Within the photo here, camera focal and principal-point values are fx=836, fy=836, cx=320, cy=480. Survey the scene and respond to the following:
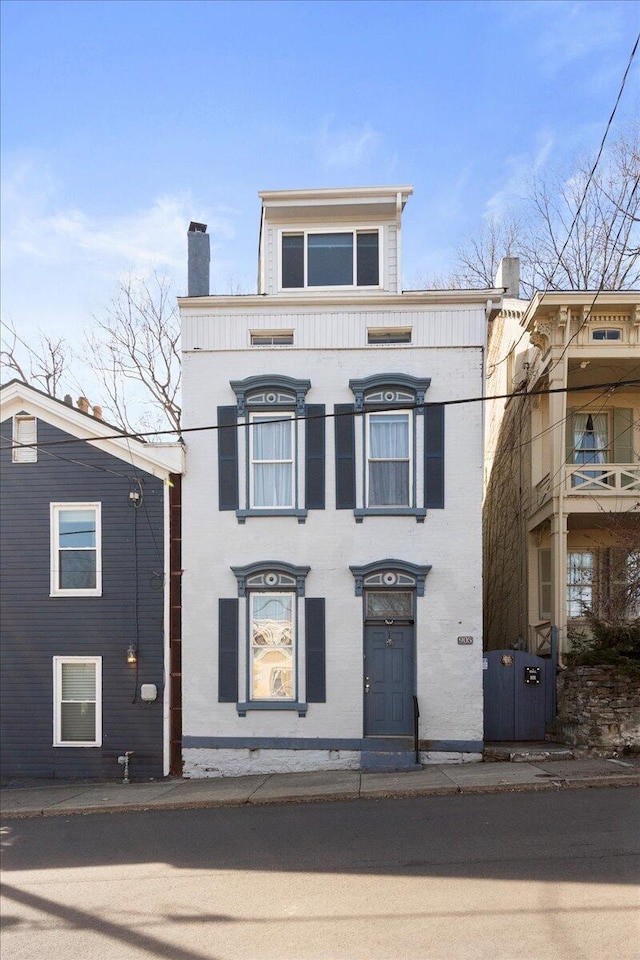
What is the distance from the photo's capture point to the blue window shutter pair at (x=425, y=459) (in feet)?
49.0

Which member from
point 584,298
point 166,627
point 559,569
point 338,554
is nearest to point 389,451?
point 338,554

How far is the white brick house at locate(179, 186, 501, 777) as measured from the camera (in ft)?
48.4

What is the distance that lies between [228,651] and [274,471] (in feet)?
11.0

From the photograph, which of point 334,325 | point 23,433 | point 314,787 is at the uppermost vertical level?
point 334,325

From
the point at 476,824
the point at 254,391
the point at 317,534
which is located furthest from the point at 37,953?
the point at 254,391

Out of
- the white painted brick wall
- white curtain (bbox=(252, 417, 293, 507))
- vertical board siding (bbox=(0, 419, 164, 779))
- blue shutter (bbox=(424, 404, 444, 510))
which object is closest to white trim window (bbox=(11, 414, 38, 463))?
vertical board siding (bbox=(0, 419, 164, 779))

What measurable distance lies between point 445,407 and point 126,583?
6.59 metres

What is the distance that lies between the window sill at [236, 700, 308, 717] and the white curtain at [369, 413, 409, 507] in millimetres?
3799

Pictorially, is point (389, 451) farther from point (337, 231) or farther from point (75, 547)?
point (75, 547)

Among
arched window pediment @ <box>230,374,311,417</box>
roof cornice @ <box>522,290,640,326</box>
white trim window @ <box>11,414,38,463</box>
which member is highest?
roof cornice @ <box>522,290,640,326</box>

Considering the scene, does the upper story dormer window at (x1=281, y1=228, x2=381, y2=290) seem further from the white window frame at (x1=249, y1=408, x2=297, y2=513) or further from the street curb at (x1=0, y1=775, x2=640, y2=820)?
the street curb at (x1=0, y1=775, x2=640, y2=820)

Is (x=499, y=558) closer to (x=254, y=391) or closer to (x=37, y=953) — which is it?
(x=254, y=391)

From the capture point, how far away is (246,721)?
14867mm

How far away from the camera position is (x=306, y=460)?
15.1 m
